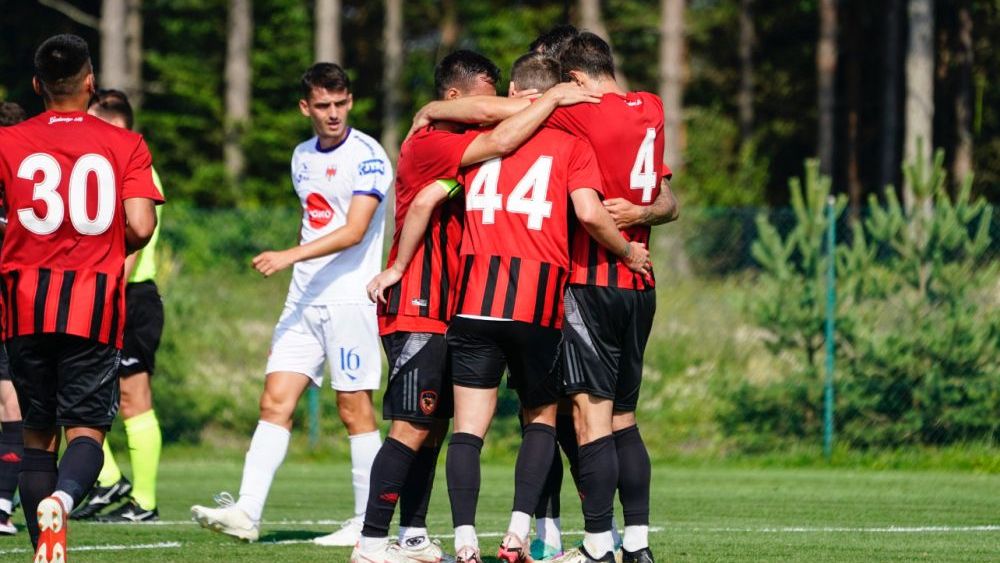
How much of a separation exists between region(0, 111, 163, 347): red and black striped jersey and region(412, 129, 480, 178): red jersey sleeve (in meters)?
1.16

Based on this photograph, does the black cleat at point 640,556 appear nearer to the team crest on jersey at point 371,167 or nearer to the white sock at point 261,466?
the white sock at point 261,466

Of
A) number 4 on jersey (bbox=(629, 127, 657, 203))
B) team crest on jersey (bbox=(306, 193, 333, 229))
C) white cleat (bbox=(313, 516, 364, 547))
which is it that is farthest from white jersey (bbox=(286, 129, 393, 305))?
number 4 on jersey (bbox=(629, 127, 657, 203))

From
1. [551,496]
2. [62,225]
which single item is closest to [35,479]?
[62,225]

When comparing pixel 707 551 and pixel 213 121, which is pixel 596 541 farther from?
pixel 213 121

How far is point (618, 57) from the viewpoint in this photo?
41.1m

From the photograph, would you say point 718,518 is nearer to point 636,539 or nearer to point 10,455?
point 636,539

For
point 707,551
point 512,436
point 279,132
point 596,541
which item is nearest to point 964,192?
point 512,436

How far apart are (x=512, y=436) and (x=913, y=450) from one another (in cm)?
362


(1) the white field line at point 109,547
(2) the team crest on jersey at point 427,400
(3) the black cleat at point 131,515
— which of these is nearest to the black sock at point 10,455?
(3) the black cleat at point 131,515

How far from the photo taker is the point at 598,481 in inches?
241

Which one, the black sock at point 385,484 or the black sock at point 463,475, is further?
the black sock at point 385,484

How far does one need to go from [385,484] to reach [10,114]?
3.48 meters

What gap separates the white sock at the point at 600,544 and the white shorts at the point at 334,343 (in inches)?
71.1

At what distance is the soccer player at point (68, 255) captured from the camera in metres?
5.80
